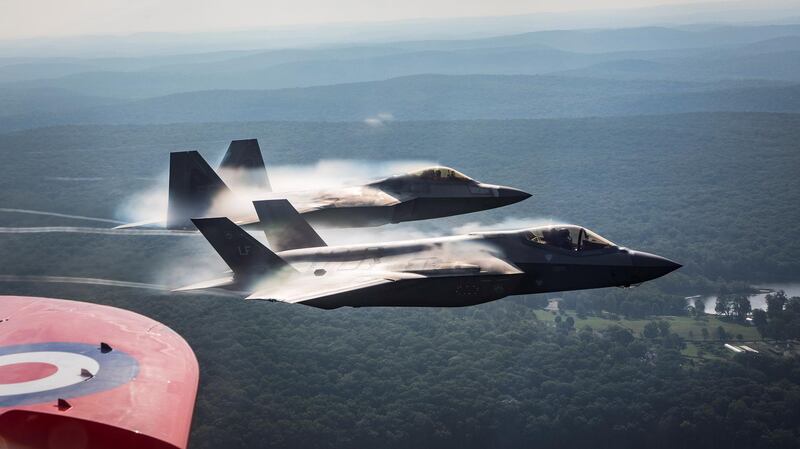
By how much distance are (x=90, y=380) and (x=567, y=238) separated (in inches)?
Answer: 997

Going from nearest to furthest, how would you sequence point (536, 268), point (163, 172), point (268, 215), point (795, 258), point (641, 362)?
point (536, 268) → point (268, 215) → point (641, 362) → point (795, 258) → point (163, 172)

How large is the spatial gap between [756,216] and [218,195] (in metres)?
149

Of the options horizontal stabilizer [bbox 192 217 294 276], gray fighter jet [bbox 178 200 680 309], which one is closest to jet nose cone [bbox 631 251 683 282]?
gray fighter jet [bbox 178 200 680 309]

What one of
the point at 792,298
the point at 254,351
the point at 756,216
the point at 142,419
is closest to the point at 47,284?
the point at 254,351

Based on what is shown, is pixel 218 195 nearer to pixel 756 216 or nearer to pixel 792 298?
pixel 792 298

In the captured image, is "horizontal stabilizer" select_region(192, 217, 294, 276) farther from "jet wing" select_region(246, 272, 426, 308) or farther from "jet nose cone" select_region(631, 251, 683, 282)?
"jet nose cone" select_region(631, 251, 683, 282)

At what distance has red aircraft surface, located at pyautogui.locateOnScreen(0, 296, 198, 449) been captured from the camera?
2533 cm

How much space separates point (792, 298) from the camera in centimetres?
12450

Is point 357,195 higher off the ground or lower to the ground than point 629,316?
higher

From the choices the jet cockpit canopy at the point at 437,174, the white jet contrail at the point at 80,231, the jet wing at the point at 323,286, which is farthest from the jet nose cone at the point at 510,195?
the white jet contrail at the point at 80,231

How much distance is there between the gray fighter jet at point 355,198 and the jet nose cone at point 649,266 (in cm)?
1570

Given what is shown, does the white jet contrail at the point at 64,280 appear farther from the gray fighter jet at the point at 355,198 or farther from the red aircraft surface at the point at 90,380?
the red aircraft surface at the point at 90,380

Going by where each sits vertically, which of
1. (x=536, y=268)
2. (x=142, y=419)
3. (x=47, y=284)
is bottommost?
(x=47, y=284)

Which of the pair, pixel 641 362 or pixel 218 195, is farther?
pixel 641 362
